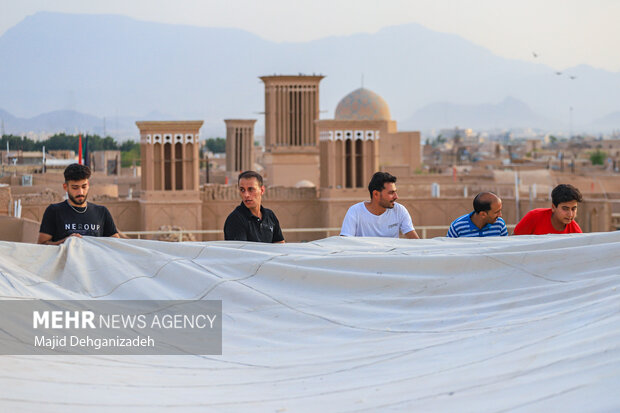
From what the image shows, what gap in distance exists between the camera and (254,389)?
281cm

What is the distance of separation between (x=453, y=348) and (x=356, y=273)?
786 millimetres

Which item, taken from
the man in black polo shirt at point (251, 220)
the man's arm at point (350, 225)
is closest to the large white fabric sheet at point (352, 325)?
the man in black polo shirt at point (251, 220)

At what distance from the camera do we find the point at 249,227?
5.05m

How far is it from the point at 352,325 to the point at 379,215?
2236mm

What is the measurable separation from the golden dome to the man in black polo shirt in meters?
49.0

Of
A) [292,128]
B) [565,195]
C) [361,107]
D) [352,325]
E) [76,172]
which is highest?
[361,107]

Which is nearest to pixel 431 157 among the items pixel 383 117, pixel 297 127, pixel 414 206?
pixel 383 117

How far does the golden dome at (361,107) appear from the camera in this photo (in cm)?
5472

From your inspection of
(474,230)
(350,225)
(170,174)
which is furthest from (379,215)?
(170,174)

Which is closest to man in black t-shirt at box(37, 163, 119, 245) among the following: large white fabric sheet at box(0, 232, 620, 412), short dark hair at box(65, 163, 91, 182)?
short dark hair at box(65, 163, 91, 182)

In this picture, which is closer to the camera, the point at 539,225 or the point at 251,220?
the point at 251,220

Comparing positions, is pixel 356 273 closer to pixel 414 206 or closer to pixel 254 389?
pixel 254 389

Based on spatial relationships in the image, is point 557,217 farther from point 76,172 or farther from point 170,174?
point 170,174

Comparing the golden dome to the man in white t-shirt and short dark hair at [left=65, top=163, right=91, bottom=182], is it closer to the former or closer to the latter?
the man in white t-shirt
